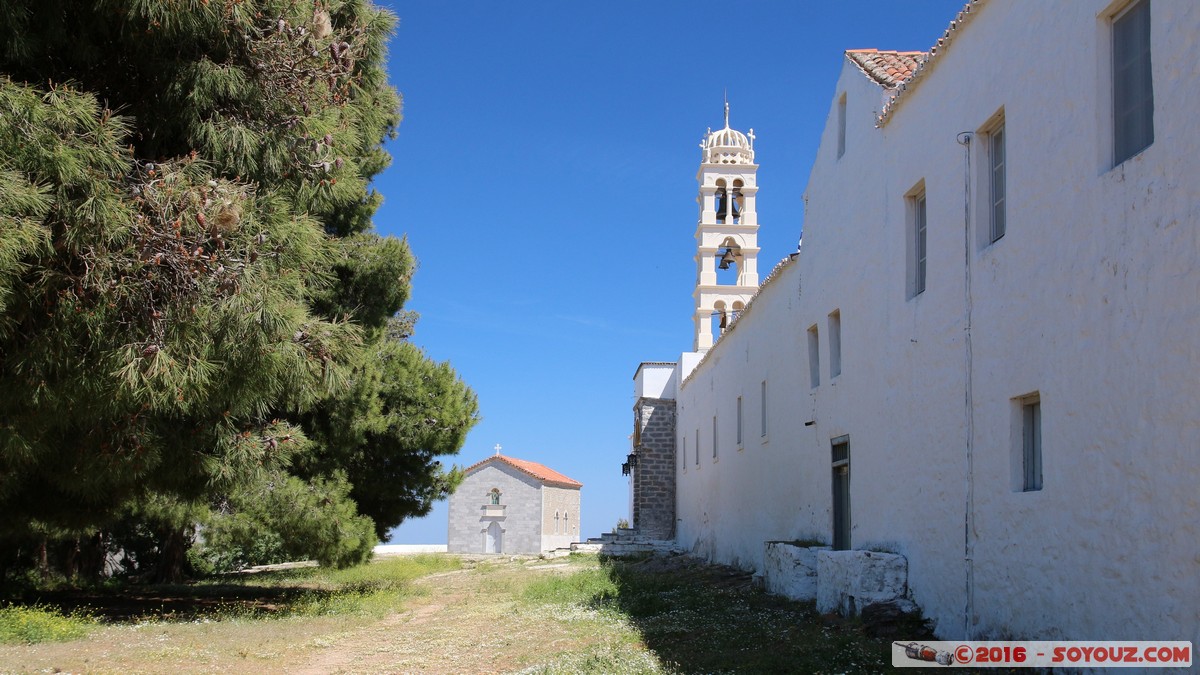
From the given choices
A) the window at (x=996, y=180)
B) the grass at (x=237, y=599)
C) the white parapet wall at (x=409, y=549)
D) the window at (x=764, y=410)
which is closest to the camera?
the window at (x=996, y=180)

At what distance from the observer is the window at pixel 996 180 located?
9047 millimetres

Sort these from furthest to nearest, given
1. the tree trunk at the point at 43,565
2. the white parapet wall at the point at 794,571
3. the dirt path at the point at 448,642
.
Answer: the tree trunk at the point at 43,565, the white parapet wall at the point at 794,571, the dirt path at the point at 448,642

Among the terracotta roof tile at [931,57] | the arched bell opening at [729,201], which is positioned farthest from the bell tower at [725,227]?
the terracotta roof tile at [931,57]

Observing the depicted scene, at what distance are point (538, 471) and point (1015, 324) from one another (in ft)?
143

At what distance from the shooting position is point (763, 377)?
19.0 meters

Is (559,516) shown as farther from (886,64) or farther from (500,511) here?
(886,64)

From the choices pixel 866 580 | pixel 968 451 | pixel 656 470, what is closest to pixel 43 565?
pixel 866 580

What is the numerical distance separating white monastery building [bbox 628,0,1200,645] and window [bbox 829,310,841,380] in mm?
29

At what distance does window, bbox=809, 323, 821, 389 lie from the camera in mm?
15180

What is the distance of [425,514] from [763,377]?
22.5ft

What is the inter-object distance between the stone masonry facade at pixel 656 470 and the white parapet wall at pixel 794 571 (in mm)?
21457

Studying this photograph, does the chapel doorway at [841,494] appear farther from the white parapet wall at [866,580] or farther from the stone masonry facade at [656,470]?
the stone masonry facade at [656,470]

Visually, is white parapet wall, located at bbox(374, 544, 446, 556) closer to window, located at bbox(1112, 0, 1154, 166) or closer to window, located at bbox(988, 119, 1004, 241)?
window, located at bbox(988, 119, 1004, 241)

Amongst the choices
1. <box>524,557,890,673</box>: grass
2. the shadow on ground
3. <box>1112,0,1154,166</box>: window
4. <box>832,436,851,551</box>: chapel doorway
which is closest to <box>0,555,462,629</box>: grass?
<box>524,557,890,673</box>: grass
